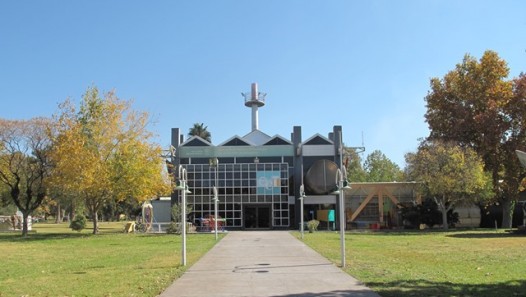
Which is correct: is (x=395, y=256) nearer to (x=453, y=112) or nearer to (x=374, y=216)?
(x=453, y=112)

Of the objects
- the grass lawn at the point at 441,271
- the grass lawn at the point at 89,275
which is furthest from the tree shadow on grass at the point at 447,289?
the grass lawn at the point at 89,275

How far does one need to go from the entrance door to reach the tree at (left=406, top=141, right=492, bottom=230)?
14.8 m

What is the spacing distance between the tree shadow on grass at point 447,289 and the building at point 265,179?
3761 cm

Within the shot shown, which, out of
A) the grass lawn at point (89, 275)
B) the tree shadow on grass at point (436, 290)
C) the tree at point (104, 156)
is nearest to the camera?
the tree shadow on grass at point (436, 290)

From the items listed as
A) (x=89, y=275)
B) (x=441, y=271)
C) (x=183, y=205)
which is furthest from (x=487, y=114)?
(x=89, y=275)

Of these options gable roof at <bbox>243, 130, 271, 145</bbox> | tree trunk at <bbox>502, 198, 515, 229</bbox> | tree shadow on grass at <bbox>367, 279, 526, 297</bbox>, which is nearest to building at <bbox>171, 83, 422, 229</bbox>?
gable roof at <bbox>243, 130, 271, 145</bbox>

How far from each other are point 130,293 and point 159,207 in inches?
1936

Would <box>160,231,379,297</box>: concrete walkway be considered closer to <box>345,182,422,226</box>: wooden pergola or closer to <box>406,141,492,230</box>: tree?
<box>406,141,492,230</box>: tree

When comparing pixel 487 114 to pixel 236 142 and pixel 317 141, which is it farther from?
pixel 236 142

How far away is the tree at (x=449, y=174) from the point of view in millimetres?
38875

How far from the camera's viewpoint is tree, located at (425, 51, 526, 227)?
39.1 metres

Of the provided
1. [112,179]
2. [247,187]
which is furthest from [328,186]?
[112,179]

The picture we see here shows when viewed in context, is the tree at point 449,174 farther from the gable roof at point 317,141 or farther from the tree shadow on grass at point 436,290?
the tree shadow on grass at point 436,290

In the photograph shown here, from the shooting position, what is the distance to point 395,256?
19.0 m
